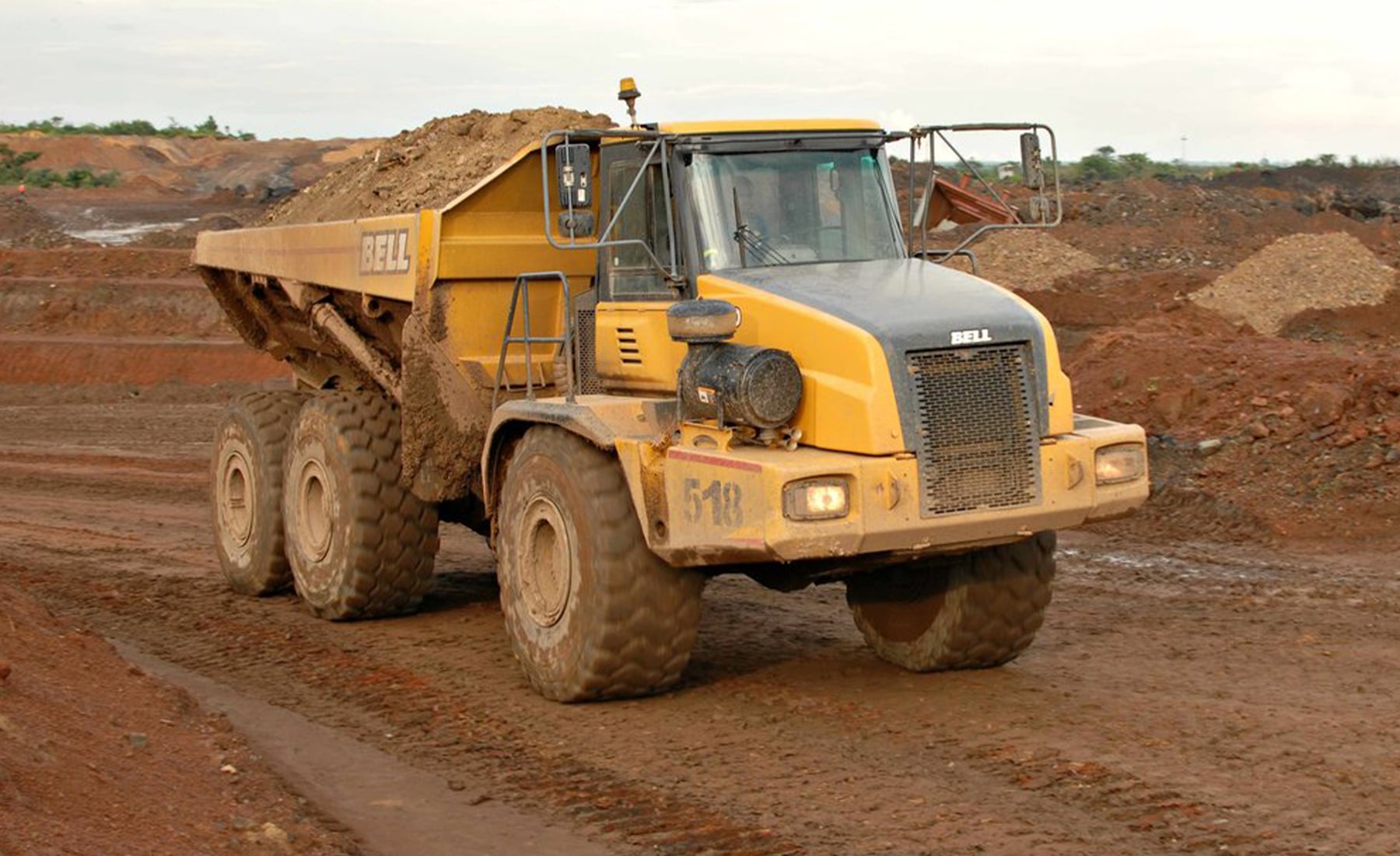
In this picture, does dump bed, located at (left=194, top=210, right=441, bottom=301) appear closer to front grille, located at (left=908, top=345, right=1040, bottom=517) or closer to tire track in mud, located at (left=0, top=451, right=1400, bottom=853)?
tire track in mud, located at (left=0, top=451, right=1400, bottom=853)

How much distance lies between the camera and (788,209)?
8711mm

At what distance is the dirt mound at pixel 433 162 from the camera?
10.7 metres

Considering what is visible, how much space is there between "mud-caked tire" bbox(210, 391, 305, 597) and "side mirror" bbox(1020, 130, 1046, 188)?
5162 millimetres

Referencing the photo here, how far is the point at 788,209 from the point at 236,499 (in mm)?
5217

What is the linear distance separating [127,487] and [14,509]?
1.35 metres

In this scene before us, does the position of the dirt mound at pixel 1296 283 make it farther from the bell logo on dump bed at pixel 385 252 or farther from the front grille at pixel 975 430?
the front grille at pixel 975 430

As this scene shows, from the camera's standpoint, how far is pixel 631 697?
339 inches

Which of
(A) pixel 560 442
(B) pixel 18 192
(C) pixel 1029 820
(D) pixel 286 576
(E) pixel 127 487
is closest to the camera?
(C) pixel 1029 820

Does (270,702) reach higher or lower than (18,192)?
lower

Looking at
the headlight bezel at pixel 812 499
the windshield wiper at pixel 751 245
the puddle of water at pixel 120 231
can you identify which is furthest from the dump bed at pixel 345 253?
the puddle of water at pixel 120 231

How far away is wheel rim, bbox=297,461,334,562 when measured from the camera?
36.3ft

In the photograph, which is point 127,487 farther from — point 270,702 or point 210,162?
point 210,162

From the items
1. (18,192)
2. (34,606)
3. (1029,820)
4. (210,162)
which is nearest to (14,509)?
(34,606)

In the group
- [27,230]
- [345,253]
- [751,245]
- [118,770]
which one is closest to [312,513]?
[345,253]
